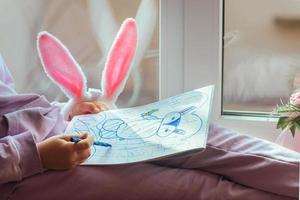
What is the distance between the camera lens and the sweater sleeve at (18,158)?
701 mm

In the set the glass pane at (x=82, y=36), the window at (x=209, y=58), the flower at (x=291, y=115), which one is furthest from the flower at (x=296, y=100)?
the glass pane at (x=82, y=36)

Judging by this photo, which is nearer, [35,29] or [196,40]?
[196,40]

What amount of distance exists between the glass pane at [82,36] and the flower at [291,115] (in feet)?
1.03

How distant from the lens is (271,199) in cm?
70

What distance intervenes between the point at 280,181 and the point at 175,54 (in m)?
0.45

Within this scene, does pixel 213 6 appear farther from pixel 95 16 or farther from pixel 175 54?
pixel 95 16

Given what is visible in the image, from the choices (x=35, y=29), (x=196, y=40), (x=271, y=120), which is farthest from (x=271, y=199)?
(x=35, y=29)

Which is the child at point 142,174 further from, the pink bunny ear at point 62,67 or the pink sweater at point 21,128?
the pink bunny ear at point 62,67

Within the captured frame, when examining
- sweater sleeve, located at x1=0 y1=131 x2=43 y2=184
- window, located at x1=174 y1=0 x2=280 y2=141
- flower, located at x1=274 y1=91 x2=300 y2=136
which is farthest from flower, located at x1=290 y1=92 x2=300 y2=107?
sweater sleeve, located at x1=0 y1=131 x2=43 y2=184

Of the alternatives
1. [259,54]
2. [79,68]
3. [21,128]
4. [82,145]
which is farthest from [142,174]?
[259,54]

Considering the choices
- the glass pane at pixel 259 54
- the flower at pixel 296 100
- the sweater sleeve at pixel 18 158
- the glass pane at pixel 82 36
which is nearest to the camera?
the sweater sleeve at pixel 18 158

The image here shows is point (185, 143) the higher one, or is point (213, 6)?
point (213, 6)

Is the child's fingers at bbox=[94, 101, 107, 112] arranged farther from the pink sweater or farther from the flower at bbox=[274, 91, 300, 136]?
the flower at bbox=[274, 91, 300, 136]

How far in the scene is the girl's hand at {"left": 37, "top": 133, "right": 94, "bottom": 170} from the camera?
28.9 inches
